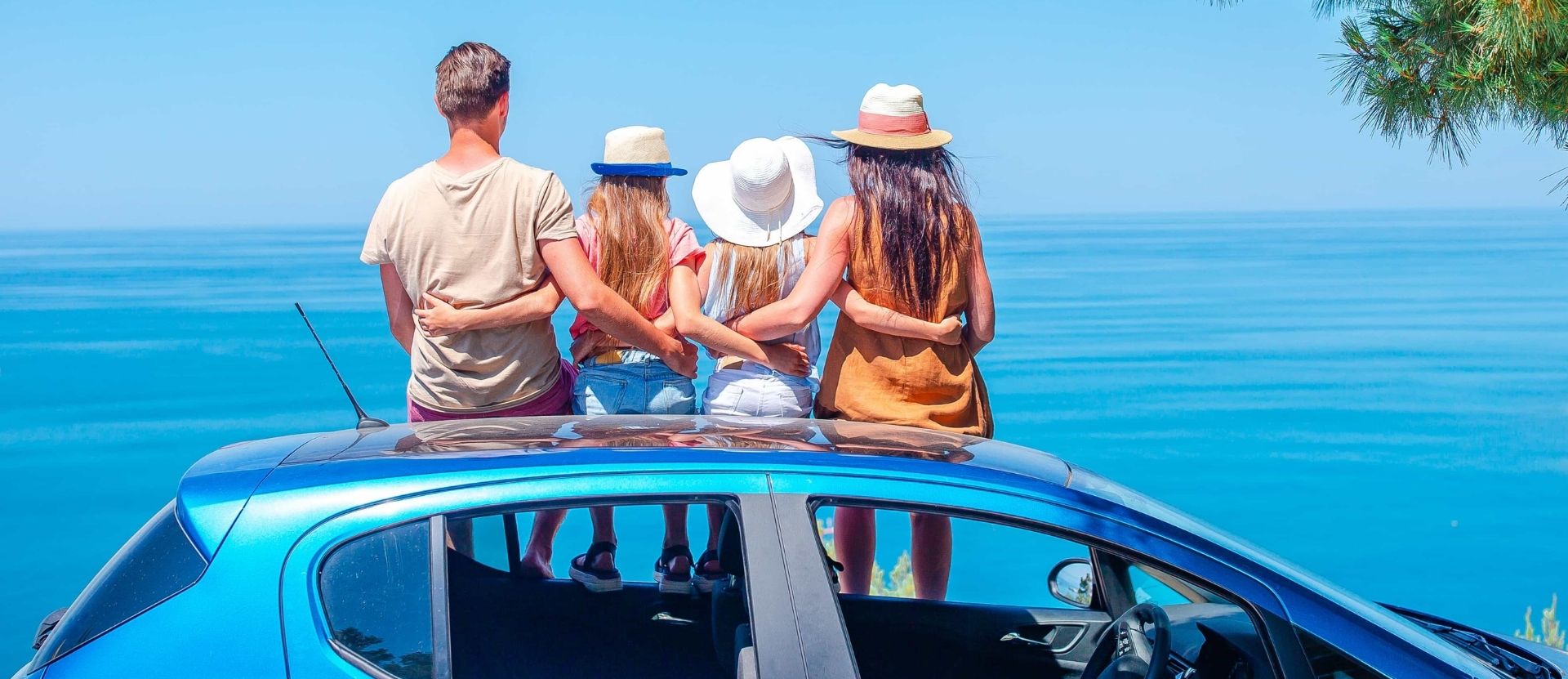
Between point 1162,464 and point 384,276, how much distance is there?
16.9 metres

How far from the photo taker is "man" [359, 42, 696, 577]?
387 centimetres

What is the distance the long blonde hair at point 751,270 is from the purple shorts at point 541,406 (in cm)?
63

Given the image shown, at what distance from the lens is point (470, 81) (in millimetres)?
3834

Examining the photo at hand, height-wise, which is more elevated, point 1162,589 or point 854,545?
point 1162,589

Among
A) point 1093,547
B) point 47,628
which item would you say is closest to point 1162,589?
point 1093,547

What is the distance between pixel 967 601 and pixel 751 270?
4.58ft

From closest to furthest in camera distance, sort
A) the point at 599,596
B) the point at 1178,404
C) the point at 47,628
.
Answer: the point at 47,628 → the point at 599,596 → the point at 1178,404

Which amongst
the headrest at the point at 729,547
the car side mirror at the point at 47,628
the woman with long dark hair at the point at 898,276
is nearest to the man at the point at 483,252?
the woman with long dark hair at the point at 898,276

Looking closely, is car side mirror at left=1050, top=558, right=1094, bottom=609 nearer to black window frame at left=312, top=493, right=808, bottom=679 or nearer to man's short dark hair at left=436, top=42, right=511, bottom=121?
black window frame at left=312, top=493, right=808, bottom=679

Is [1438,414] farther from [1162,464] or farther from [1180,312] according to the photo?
[1180,312]

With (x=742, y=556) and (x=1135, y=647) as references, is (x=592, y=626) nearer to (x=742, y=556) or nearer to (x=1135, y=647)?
(x=742, y=556)

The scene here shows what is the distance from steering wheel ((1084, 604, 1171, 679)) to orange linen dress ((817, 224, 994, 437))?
1.35 meters

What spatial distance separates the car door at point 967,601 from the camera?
227cm

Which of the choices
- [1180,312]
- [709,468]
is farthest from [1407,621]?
[1180,312]
